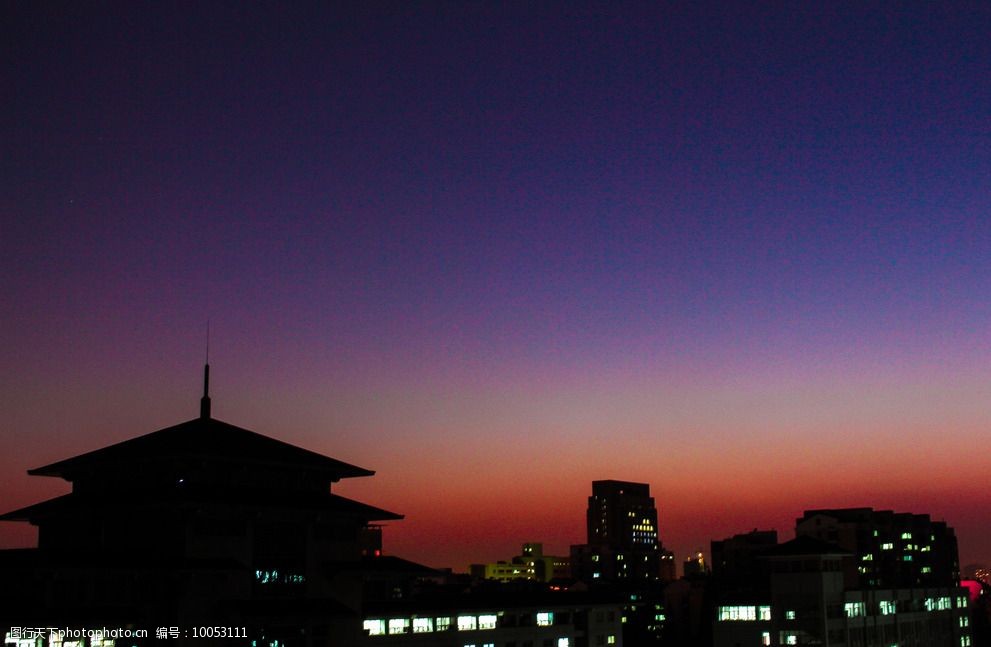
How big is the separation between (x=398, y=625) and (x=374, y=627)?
2180 millimetres

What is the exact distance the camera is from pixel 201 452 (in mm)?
56812

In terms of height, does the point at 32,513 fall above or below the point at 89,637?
above

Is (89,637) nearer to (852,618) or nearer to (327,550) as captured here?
(327,550)

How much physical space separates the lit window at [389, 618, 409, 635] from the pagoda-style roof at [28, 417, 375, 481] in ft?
32.5

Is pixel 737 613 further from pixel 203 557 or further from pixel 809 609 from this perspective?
pixel 203 557

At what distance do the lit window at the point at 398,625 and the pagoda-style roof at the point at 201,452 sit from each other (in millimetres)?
9912

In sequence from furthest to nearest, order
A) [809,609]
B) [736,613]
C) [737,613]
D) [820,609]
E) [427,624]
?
[736,613], [737,613], [809,609], [820,609], [427,624]

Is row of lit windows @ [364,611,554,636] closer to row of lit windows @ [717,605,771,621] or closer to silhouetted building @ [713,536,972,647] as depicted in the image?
silhouetted building @ [713,536,972,647]

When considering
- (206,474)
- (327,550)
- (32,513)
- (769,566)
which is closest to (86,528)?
(32,513)

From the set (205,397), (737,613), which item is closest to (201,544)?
(205,397)

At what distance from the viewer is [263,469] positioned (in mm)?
59812

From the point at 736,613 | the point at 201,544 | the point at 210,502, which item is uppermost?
the point at 210,502

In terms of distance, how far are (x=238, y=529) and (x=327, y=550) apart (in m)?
6.25

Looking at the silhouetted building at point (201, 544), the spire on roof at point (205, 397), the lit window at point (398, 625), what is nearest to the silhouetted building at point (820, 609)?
the lit window at point (398, 625)
